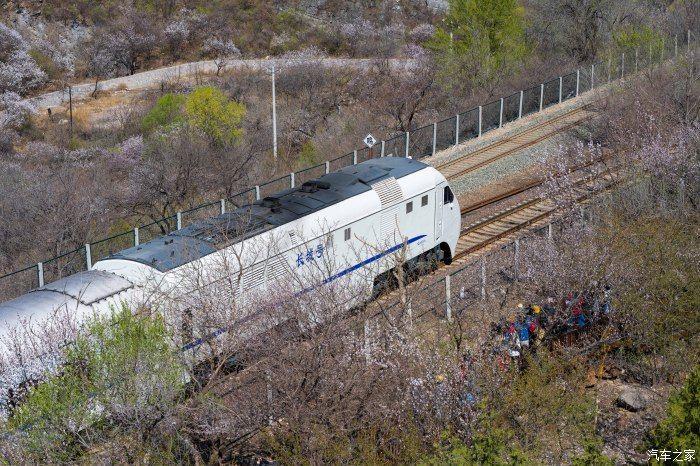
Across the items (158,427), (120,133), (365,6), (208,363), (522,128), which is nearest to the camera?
(158,427)

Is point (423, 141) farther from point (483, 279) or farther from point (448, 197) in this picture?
point (483, 279)

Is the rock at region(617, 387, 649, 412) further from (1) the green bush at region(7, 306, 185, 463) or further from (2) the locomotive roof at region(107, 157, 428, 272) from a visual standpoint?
(1) the green bush at region(7, 306, 185, 463)

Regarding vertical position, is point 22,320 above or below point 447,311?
above

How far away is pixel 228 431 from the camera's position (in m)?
11.3

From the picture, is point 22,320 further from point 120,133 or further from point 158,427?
point 120,133

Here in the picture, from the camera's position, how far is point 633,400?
14.7m

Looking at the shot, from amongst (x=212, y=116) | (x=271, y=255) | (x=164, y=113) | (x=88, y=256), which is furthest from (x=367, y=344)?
(x=164, y=113)

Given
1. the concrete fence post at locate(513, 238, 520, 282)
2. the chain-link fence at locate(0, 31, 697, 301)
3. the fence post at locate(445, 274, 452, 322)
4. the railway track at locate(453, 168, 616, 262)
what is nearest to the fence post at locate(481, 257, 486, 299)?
the fence post at locate(445, 274, 452, 322)

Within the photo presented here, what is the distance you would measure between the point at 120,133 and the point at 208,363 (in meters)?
39.0

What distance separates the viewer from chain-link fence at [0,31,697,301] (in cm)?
1998

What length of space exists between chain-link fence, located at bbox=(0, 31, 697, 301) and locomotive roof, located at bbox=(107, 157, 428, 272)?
12.0ft

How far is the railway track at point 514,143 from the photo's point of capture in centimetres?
2938

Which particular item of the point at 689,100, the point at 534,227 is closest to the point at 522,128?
the point at 689,100

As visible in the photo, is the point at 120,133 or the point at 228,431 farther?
the point at 120,133
